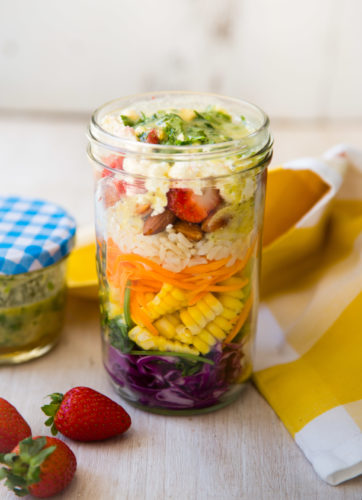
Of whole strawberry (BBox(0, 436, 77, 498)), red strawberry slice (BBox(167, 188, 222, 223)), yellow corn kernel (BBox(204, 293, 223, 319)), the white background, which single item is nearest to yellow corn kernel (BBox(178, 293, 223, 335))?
yellow corn kernel (BBox(204, 293, 223, 319))

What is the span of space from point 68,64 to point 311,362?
127 cm

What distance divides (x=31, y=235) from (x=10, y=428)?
0.31m

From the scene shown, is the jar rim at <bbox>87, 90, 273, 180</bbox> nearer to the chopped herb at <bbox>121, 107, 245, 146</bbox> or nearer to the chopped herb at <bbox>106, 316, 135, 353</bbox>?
the chopped herb at <bbox>121, 107, 245, 146</bbox>

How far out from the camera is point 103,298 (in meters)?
0.94

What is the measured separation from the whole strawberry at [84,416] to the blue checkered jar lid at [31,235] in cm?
21

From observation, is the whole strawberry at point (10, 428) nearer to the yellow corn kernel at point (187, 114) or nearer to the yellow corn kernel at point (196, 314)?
the yellow corn kernel at point (196, 314)

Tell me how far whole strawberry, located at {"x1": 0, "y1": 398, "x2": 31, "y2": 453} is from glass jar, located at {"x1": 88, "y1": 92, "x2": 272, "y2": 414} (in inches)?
6.3

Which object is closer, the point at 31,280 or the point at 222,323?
the point at 222,323

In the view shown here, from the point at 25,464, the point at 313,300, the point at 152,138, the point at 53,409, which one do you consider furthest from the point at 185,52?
the point at 25,464

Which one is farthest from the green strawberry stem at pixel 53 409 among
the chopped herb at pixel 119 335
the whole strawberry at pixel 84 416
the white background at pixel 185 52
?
the white background at pixel 185 52

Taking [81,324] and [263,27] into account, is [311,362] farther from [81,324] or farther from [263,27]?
[263,27]

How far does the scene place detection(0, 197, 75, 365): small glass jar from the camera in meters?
0.96

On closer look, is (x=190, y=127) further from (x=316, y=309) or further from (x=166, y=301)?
(x=316, y=309)

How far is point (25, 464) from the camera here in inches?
29.4
